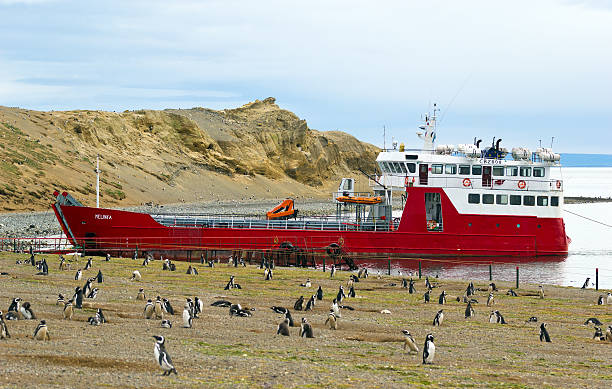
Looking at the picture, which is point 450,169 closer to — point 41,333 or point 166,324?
point 166,324

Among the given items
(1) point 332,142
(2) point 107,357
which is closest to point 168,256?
(2) point 107,357

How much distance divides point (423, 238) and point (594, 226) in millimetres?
43920

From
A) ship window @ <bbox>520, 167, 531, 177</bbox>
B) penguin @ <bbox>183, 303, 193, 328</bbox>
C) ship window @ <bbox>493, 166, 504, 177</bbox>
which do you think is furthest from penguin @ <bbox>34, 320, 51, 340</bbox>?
ship window @ <bbox>520, 167, 531, 177</bbox>

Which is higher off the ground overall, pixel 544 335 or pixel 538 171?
pixel 538 171

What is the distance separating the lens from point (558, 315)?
19.0 m

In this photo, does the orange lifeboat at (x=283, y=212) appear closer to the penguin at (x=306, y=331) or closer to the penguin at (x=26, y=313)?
the penguin at (x=306, y=331)

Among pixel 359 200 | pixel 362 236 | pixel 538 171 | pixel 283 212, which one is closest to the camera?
pixel 362 236

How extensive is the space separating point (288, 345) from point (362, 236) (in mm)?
21523

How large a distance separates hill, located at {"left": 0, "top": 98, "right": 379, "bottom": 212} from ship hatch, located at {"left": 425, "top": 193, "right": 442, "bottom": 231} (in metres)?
35.7

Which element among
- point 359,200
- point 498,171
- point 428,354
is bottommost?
point 428,354

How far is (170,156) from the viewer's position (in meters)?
99.2

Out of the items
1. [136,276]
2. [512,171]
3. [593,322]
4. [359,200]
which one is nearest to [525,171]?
[512,171]

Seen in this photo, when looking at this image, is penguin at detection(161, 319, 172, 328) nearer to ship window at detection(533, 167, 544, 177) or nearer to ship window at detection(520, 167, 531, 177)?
ship window at detection(520, 167, 531, 177)

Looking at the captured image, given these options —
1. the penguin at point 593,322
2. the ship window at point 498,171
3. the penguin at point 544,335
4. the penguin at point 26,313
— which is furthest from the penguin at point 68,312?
the ship window at point 498,171
